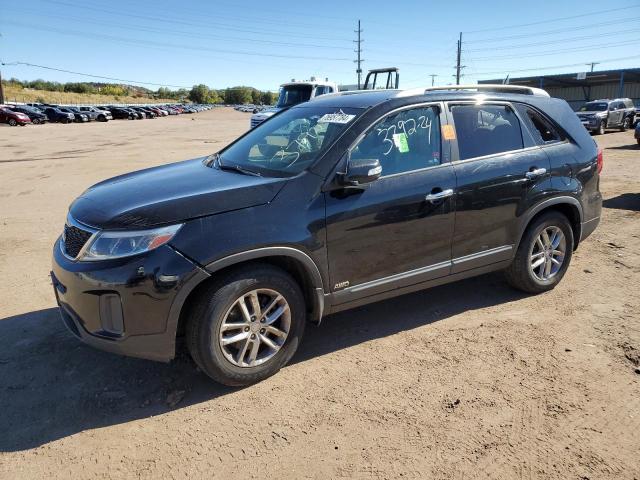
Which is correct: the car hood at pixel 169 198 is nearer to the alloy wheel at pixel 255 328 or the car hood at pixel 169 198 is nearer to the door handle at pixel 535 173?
the alloy wheel at pixel 255 328

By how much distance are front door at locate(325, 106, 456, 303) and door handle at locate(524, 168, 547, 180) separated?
0.82m

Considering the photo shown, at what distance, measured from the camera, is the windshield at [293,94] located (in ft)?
51.6

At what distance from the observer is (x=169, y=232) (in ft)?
9.23

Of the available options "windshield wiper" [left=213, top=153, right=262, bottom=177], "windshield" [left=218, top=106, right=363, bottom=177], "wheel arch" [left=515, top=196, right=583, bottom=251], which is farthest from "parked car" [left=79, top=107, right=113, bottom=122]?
"wheel arch" [left=515, top=196, right=583, bottom=251]

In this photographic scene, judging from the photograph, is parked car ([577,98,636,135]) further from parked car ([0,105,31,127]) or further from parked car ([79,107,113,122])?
parked car ([79,107,113,122])

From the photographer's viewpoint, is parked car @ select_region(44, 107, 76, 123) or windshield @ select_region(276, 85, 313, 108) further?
parked car @ select_region(44, 107, 76, 123)

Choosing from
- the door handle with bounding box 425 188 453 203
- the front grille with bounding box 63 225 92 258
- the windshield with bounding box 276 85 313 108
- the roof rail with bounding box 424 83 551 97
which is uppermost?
the windshield with bounding box 276 85 313 108

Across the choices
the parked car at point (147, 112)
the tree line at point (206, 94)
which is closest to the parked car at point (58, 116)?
the parked car at point (147, 112)

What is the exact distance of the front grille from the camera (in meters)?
2.98

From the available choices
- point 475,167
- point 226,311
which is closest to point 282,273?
point 226,311

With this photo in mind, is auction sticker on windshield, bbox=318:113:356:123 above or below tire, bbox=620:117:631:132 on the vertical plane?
above

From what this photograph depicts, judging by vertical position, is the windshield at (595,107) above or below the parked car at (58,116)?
above

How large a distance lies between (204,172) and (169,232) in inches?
39.8

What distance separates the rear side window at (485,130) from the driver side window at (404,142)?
9.6 inches
